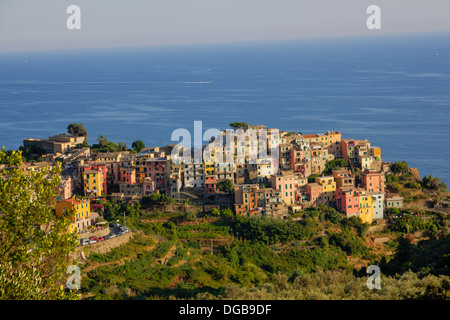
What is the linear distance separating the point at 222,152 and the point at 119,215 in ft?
13.7

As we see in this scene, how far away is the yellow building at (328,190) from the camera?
20.6 meters

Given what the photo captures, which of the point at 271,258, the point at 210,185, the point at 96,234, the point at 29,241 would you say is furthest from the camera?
the point at 210,185

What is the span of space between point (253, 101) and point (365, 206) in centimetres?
3100

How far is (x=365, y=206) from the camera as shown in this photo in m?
20.3

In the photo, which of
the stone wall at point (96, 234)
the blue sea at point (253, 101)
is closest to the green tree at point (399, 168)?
the blue sea at point (253, 101)

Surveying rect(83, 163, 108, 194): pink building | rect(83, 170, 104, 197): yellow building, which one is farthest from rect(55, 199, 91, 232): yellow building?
rect(83, 163, 108, 194): pink building

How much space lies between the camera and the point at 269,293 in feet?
42.9

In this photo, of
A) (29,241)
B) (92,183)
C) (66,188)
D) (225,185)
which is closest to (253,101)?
(225,185)

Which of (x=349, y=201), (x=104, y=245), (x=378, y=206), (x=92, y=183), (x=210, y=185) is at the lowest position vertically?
(x=104, y=245)

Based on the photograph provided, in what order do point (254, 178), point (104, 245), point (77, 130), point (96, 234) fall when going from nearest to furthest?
point (104, 245) < point (96, 234) < point (254, 178) < point (77, 130)

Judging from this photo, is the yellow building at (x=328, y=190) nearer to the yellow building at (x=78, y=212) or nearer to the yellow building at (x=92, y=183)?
the yellow building at (x=92, y=183)

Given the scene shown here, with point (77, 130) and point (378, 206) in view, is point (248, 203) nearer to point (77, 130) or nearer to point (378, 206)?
point (378, 206)

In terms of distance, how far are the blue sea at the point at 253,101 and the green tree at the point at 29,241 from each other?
23348mm

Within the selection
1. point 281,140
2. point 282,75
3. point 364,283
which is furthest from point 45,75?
point 364,283
